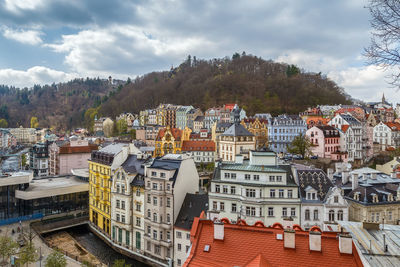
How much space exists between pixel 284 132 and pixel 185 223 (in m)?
51.5

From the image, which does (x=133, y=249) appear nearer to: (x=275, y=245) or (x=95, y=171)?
(x=95, y=171)

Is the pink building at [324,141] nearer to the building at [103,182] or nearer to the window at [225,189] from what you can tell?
the window at [225,189]

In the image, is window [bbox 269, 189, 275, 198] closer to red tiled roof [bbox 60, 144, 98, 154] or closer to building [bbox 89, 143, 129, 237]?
building [bbox 89, 143, 129, 237]

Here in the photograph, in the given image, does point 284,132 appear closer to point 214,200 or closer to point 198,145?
point 198,145

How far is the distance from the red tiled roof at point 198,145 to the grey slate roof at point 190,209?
1547 inches

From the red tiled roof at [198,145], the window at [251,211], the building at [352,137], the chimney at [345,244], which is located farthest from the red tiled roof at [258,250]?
the red tiled roof at [198,145]

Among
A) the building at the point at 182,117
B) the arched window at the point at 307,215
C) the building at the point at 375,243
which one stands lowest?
the arched window at the point at 307,215

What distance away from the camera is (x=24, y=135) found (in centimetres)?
16475

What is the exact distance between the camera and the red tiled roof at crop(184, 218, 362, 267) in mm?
13172

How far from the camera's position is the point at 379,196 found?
28484 mm

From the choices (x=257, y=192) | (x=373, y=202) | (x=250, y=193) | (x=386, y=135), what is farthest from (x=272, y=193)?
(x=386, y=135)

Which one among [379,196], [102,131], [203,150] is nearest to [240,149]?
[203,150]

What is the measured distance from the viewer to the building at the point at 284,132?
76.1 m

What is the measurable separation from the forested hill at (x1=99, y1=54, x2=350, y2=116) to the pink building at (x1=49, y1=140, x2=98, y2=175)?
67.8 meters
